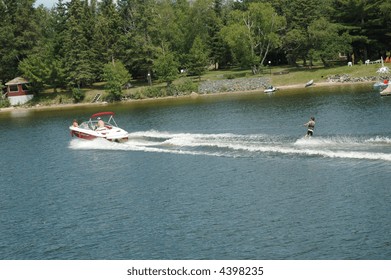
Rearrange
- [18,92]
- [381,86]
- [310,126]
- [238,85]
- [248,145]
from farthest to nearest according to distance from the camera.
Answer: [18,92] → [238,85] → [381,86] → [248,145] → [310,126]

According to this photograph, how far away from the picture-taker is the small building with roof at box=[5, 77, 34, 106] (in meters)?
112

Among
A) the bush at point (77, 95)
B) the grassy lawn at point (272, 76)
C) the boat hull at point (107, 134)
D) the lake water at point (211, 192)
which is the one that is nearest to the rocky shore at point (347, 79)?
the grassy lawn at point (272, 76)

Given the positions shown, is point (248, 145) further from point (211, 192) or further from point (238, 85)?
point (238, 85)

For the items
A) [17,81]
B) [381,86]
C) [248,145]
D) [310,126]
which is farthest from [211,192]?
[17,81]

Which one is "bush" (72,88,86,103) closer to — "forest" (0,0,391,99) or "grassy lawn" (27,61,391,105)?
"grassy lawn" (27,61,391,105)

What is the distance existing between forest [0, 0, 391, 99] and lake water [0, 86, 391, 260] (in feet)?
147

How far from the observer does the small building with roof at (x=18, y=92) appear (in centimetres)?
11181

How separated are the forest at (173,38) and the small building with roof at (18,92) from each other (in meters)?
2.48

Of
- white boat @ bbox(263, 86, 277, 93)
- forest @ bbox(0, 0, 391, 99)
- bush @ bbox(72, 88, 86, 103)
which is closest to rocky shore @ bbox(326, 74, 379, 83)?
forest @ bbox(0, 0, 391, 99)

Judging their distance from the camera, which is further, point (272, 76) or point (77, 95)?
point (77, 95)

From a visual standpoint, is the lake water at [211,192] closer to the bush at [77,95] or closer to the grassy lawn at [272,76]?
the grassy lawn at [272,76]

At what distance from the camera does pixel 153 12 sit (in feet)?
356

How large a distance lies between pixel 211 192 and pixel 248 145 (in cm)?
1070

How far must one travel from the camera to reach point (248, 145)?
4209 centimetres
